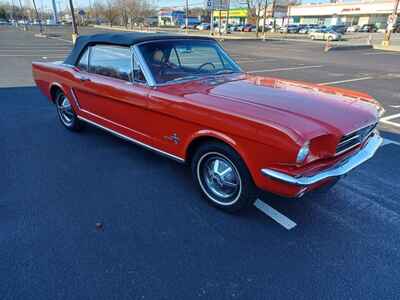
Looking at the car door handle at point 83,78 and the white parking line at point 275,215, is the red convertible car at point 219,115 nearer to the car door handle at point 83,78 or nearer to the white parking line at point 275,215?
the car door handle at point 83,78

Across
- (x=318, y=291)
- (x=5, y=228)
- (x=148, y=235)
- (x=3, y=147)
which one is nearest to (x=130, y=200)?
(x=148, y=235)

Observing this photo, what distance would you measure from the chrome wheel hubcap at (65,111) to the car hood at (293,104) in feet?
9.04

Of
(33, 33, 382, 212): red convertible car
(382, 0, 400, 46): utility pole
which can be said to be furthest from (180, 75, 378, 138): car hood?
(382, 0, 400, 46): utility pole

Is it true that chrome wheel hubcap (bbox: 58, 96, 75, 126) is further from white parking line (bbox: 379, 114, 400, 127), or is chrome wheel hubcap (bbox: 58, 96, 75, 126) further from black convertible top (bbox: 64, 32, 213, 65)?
white parking line (bbox: 379, 114, 400, 127)

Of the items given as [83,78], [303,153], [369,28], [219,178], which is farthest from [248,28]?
[303,153]

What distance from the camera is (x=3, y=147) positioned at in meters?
4.29

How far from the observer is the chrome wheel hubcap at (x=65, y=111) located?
16.0ft

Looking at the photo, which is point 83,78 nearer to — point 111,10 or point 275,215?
point 275,215

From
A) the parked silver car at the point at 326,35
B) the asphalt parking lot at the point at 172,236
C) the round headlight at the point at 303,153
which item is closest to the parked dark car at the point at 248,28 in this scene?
the parked silver car at the point at 326,35

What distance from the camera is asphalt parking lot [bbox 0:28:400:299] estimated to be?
81.1 inches

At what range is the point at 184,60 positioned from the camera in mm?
3742

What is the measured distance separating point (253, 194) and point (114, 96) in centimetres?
213

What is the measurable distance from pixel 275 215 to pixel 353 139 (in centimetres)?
103

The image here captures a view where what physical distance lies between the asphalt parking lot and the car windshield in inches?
48.6
